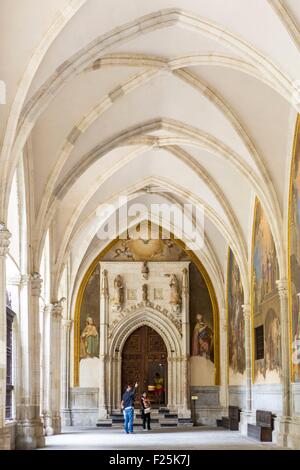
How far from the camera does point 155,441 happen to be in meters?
19.6

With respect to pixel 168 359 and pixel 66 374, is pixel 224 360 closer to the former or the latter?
pixel 168 359

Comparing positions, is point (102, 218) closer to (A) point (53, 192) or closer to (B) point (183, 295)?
(B) point (183, 295)

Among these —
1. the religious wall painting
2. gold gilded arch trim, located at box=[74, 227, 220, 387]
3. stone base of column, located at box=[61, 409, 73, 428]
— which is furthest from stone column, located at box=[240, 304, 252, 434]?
the religious wall painting

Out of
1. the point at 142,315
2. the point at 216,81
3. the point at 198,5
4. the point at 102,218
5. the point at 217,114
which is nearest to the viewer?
the point at 198,5

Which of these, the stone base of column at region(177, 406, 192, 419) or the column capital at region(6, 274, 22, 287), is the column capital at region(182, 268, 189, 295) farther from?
the column capital at region(6, 274, 22, 287)

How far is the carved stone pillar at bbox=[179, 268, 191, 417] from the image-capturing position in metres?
29.0

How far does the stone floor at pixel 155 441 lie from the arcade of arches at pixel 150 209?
78cm

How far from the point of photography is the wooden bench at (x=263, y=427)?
1950cm

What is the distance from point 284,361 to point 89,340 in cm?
1237

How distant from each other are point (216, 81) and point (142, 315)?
13231 millimetres

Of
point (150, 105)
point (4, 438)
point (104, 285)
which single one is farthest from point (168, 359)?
point (4, 438)

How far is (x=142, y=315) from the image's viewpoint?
29.6m

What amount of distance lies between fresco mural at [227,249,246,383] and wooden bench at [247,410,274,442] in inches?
146

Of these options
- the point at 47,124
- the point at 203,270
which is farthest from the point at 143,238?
the point at 47,124
